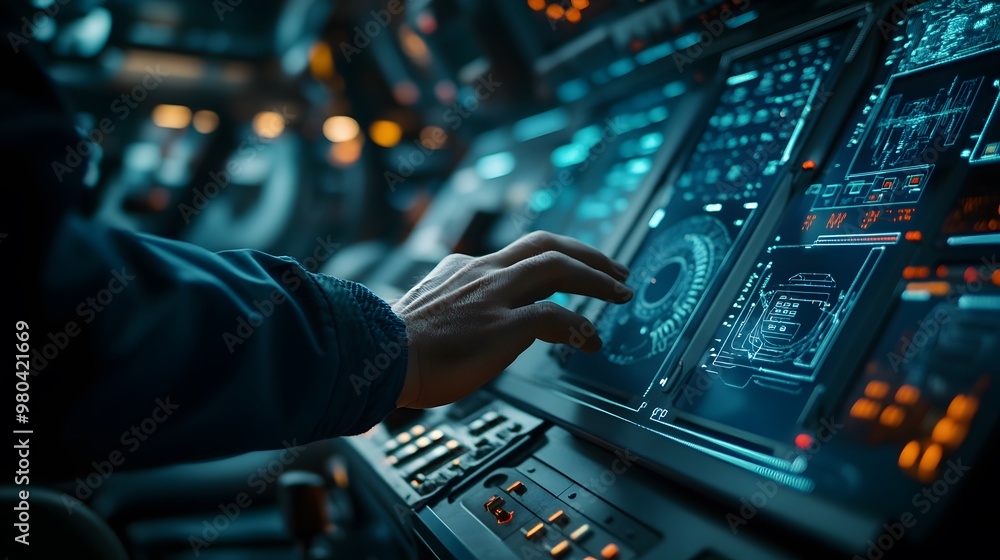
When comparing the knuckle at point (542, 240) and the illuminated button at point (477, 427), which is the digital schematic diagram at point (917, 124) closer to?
the knuckle at point (542, 240)

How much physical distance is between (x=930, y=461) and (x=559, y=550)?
39 cm

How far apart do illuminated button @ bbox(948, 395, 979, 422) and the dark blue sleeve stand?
0.60 metres

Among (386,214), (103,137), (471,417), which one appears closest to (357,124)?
(386,214)

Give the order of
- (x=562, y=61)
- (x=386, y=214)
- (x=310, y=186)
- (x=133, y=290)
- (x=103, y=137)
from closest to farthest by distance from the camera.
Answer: (x=133, y=290)
(x=562, y=61)
(x=386, y=214)
(x=103, y=137)
(x=310, y=186)

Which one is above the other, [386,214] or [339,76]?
[339,76]

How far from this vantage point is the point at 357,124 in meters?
2.79

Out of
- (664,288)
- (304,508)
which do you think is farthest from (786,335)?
(304,508)

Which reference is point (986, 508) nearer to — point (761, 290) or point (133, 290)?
point (761, 290)

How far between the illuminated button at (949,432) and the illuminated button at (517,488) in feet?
1.62

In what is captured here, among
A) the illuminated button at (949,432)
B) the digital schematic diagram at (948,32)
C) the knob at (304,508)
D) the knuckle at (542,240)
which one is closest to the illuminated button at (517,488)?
the knuckle at (542,240)

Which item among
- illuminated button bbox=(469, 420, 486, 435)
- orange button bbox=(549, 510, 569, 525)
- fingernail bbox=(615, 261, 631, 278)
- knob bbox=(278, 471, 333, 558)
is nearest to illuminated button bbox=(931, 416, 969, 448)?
orange button bbox=(549, 510, 569, 525)

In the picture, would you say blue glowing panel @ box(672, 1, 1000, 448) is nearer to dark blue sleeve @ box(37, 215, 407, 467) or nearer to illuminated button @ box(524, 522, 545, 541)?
illuminated button @ box(524, 522, 545, 541)

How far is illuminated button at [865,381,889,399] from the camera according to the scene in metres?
0.63

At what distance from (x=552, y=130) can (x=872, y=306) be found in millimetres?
1077
